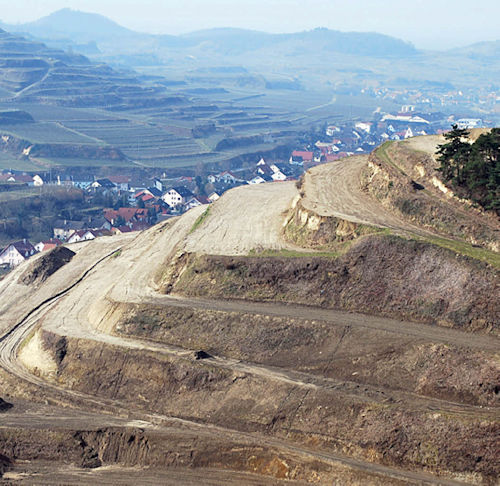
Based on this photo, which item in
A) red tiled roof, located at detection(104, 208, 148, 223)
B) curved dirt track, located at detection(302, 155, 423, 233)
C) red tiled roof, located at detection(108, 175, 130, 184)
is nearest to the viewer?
curved dirt track, located at detection(302, 155, 423, 233)

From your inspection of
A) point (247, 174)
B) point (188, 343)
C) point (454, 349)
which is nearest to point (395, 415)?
point (454, 349)

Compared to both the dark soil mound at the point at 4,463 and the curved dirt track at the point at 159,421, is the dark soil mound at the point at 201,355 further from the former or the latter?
the dark soil mound at the point at 4,463

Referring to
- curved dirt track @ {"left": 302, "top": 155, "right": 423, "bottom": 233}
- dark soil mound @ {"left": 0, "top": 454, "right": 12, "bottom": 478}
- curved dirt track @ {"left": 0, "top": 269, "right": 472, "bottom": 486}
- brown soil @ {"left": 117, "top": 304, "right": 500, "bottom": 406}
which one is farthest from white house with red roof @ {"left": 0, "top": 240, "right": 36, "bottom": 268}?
dark soil mound @ {"left": 0, "top": 454, "right": 12, "bottom": 478}

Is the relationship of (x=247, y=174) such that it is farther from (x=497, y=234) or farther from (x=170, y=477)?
(x=170, y=477)

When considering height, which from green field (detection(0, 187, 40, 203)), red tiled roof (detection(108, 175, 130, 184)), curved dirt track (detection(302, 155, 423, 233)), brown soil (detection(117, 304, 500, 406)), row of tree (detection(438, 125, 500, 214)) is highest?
row of tree (detection(438, 125, 500, 214))

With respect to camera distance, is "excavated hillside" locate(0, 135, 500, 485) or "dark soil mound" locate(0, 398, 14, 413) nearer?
"excavated hillside" locate(0, 135, 500, 485)

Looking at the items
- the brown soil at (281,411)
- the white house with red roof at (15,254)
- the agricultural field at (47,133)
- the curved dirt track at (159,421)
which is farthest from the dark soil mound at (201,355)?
the agricultural field at (47,133)

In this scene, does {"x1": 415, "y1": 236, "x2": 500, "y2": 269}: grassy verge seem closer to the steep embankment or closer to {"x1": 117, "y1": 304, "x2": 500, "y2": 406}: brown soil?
the steep embankment
